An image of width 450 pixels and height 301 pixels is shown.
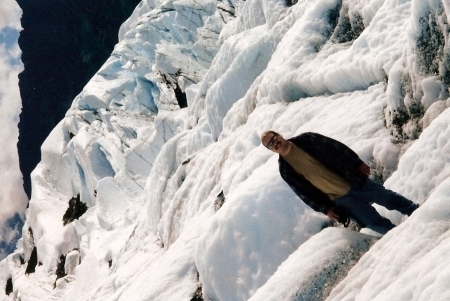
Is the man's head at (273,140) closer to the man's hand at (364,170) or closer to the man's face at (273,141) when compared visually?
the man's face at (273,141)

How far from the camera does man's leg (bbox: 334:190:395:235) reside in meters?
3.81

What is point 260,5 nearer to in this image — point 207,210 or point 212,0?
point 207,210

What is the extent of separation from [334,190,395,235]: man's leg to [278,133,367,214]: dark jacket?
0.40 feet

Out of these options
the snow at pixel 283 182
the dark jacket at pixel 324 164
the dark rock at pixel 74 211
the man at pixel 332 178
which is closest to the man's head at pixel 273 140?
the man at pixel 332 178

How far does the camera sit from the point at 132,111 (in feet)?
91.8

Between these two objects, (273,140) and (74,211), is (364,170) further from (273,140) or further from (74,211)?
(74,211)

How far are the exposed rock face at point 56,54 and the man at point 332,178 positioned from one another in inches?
2098

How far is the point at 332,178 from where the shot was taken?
3.82 meters

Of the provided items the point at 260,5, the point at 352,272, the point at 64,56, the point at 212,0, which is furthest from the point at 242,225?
the point at 64,56

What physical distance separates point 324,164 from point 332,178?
0.14m

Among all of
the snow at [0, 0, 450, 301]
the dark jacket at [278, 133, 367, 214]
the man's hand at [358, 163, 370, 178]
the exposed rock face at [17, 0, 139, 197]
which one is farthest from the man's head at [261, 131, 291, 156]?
the exposed rock face at [17, 0, 139, 197]

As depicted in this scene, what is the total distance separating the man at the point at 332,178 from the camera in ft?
12.4

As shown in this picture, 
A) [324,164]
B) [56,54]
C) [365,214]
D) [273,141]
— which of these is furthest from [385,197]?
[56,54]

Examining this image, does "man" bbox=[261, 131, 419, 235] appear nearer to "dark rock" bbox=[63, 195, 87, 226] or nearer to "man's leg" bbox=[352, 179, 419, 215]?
"man's leg" bbox=[352, 179, 419, 215]
